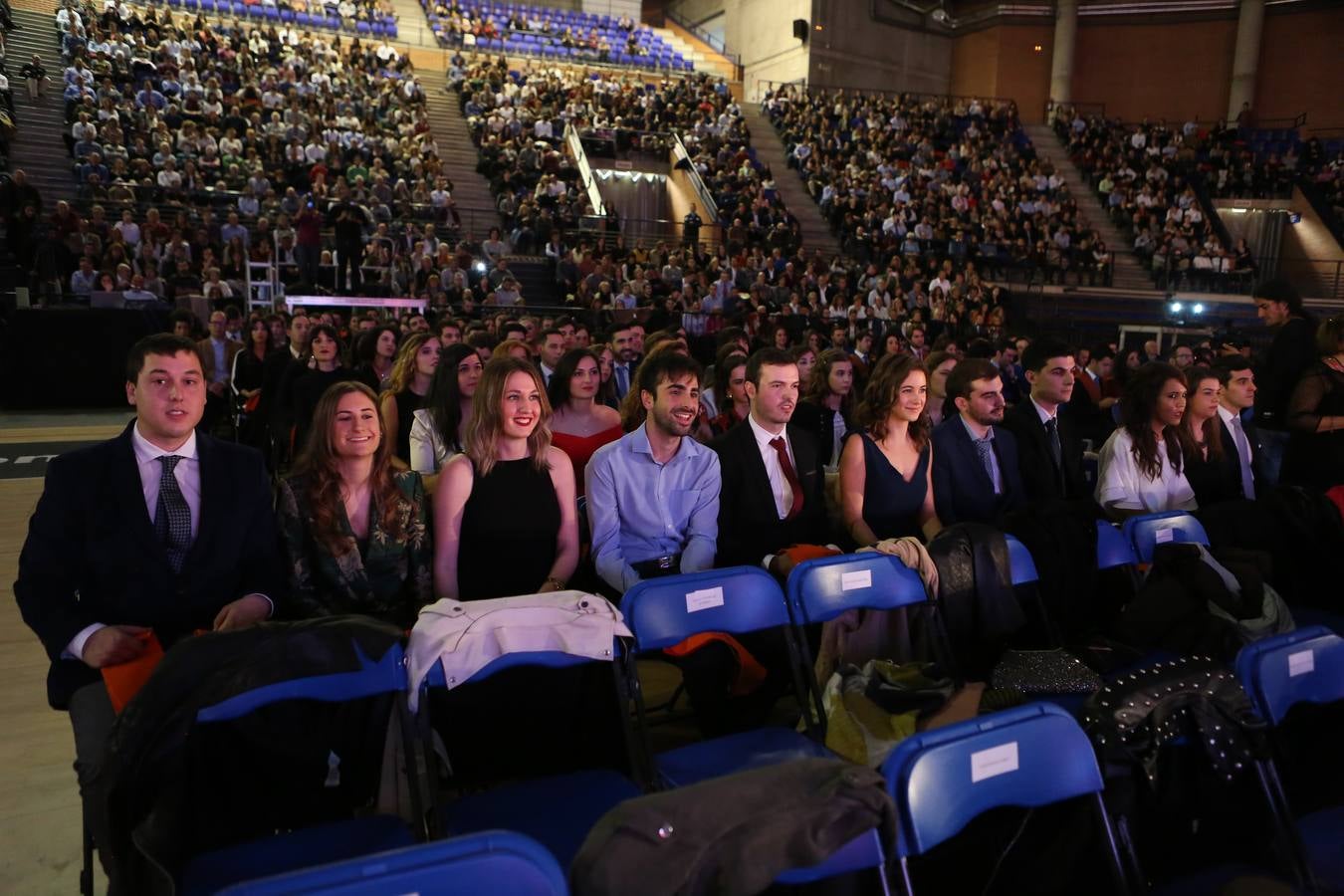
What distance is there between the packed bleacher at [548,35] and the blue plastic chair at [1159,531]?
81.0 feet

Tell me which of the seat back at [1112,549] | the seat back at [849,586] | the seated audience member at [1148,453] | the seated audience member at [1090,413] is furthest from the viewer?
the seated audience member at [1090,413]

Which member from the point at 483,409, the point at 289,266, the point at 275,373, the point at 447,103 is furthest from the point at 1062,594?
the point at 447,103

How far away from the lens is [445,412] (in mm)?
4328

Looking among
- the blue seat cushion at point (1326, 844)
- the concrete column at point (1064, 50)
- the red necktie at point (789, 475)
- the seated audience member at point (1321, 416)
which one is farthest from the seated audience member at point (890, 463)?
the concrete column at point (1064, 50)

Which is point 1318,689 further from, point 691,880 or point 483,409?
point 483,409

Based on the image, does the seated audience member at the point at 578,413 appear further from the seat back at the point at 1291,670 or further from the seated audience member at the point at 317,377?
the seat back at the point at 1291,670

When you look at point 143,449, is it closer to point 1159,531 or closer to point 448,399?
point 448,399

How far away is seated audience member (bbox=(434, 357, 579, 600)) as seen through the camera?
2.97m

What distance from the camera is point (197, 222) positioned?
470 inches

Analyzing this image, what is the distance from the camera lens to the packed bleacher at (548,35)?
24.6m

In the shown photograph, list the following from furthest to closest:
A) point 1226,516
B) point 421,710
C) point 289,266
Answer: point 289,266 → point 1226,516 → point 421,710

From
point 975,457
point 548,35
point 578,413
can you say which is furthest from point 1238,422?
point 548,35

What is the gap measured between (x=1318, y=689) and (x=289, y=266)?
12.4 m

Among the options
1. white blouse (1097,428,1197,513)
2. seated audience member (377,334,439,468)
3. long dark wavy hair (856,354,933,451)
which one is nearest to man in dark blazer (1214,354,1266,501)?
white blouse (1097,428,1197,513)
